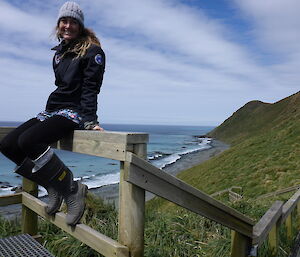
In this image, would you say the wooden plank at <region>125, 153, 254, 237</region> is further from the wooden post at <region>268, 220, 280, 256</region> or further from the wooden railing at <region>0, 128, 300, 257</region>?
the wooden post at <region>268, 220, 280, 256</region>

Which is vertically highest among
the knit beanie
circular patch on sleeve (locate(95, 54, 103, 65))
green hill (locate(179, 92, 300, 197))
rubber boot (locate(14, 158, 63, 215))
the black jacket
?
the knit beanie

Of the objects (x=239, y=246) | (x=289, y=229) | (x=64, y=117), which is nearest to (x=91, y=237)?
(x=64, y=117)

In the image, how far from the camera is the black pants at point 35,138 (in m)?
2.36

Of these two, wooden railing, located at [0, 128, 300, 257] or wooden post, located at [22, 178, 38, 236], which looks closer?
wooden railing, located at [0, 128, 300, 257]

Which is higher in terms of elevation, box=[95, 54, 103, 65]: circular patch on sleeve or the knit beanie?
the knit beanie

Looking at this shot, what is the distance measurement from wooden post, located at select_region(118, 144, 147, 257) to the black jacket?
Result: 854 mm

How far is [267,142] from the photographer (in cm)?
2289

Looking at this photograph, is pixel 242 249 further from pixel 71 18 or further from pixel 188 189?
pixel 71 18

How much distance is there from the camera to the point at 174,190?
6.45 ft

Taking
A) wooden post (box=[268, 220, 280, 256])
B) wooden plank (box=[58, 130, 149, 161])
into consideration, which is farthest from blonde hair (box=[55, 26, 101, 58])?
wooden post (box=[268, 220, 280, 256])

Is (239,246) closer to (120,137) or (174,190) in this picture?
(174,190)

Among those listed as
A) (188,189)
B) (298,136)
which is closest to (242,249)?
(188,189)

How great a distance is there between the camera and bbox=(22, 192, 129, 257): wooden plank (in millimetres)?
1913

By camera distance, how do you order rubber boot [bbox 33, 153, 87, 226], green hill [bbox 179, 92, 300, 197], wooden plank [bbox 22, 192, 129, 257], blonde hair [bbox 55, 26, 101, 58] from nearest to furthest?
wooden plank [bbox 22, 192, 129, 257] → rubber boot [bbox 33, 153, 87, 226] → blonde hair [bbox 55, 26, 101, 58] → green hill [bbox 179, 92, 300, 197]
